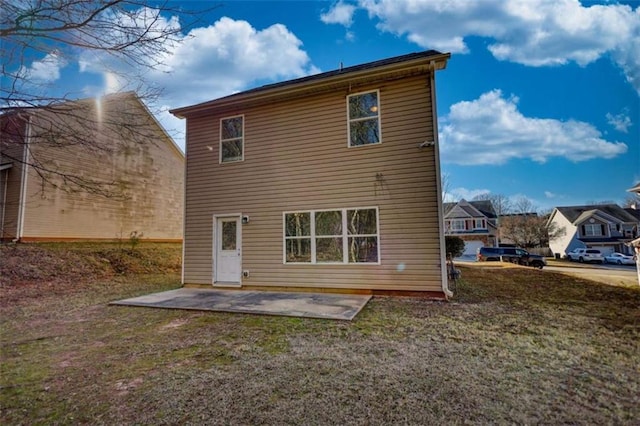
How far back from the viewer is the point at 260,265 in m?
8.09

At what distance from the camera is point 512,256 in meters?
23.4

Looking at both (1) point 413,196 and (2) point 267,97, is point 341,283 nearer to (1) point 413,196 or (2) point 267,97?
(1) point 413,196

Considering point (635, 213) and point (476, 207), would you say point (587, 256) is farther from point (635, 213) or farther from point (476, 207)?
point (476, 207)

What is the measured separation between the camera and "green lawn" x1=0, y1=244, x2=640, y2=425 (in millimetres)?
2445

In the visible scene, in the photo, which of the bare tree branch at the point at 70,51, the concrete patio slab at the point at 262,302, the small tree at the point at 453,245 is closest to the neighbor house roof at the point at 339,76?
the bare tree branch at the point at 70,51

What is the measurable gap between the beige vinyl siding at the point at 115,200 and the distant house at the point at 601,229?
41.3 metres

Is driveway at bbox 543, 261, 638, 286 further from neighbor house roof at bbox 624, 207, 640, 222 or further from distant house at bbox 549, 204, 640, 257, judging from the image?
neighbor house roof at bbox 624, 207, 640, 222

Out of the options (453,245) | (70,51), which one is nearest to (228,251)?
(70,51)

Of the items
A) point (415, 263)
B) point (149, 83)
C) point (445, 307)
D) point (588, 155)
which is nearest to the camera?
point (149, 83)

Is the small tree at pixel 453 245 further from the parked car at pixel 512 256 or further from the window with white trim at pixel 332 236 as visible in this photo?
the parked car at pixel 512 256

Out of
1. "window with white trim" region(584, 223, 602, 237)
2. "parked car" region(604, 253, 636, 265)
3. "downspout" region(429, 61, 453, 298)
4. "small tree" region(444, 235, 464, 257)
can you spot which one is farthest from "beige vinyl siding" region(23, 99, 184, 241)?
"window with white trim" region(584, 223, 602, 237)

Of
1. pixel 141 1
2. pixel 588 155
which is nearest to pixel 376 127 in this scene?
pixel 141 1

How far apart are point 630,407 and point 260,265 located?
22.9ft

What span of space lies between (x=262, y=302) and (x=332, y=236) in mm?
2307
